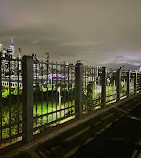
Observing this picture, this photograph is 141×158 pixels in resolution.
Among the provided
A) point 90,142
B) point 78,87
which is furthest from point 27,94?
point 78,87

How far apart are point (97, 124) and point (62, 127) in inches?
43.5

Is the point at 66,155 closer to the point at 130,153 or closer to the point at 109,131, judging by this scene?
the point at 130,153

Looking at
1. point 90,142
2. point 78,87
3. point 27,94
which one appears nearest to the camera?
point 27,94

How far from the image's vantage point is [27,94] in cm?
282

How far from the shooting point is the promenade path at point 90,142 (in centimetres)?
258

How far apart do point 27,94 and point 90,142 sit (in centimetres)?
171

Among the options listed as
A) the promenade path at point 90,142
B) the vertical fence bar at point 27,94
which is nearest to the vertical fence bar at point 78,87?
the promenade path at point 90,142

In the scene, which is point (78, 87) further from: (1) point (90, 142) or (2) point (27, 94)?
(2) point (27, 94)

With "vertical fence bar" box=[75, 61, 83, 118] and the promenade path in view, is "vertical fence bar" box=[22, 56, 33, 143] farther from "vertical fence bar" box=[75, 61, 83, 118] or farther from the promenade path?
"vertical fence bar" box=[75, 61, 83, 118]

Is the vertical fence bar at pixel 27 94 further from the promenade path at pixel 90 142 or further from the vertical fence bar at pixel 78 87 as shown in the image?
the vertical fence bar at pixel 78 87

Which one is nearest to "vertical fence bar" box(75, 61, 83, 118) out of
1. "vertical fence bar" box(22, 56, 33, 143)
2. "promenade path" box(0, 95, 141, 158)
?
"promenade path" box(0, 95, 141, 158)

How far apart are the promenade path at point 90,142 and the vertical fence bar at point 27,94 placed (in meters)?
0.29

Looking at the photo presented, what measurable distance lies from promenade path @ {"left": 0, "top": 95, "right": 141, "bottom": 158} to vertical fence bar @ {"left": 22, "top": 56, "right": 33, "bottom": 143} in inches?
11.6

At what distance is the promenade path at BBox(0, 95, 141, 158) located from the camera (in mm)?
2578
